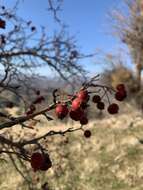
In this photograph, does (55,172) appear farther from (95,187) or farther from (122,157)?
(122,157)

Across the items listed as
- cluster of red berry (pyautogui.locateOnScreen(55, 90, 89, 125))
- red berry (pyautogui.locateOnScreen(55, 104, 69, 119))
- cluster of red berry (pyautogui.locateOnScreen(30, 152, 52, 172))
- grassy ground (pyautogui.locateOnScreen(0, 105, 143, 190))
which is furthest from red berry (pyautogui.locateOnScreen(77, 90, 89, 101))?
grassy ground (pyautogui.locateOnScreen(0, 105, 143, 190))

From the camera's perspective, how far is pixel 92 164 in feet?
37.0

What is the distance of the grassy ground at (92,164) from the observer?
404 inches

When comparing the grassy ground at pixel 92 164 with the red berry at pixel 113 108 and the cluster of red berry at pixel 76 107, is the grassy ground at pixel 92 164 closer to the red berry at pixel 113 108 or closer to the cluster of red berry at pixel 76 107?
the red berry at pixel 113 108

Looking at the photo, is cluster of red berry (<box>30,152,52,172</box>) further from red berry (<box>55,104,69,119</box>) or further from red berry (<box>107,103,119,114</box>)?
red berry (<box>107,103,119,114</box>)

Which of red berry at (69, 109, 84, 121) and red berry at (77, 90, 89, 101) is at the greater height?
red berry at (77, 90, 89, 101)

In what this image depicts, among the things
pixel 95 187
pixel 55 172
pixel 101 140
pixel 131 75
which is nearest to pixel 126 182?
pixel 95 187

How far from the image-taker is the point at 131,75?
19.5m

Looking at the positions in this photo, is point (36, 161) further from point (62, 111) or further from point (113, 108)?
point (113, 108)

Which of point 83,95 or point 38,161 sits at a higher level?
point 83,95

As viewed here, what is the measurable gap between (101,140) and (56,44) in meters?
2.78

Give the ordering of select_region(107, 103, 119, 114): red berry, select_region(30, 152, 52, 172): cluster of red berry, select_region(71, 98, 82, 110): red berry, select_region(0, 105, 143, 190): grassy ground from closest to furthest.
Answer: select_region(71, 98, 82, 110): red berry, select_region(30, 152, 52, 172): cluster of red berry, select_region(107, 103, 119, 114): red berry, select_region(0, 105, 143, 190): grassy ground

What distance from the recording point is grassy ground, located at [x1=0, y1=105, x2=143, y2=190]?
33.7ft

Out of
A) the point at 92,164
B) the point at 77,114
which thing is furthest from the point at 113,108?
the point at 92,164
